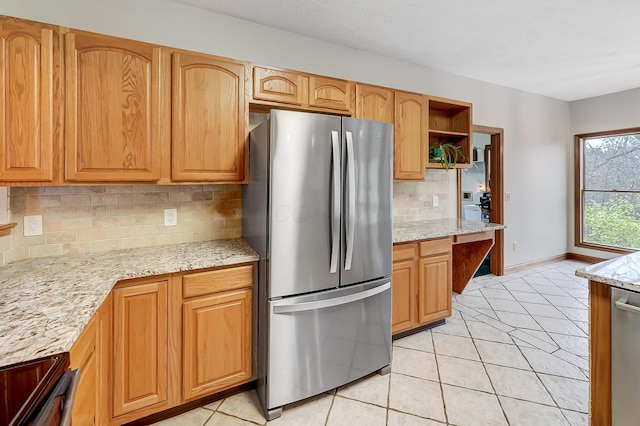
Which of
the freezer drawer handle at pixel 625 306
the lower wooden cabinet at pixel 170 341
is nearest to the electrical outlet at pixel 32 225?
the lower wooden cabinet at pixel 170 341

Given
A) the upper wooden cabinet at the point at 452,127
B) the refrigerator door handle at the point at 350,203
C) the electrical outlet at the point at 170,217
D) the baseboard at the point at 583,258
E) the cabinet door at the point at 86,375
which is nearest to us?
the cabinet door at the point at 86,375

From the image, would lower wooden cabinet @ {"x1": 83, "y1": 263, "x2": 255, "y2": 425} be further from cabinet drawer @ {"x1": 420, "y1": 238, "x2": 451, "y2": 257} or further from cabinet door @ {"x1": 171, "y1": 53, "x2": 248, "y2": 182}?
cabinet drawer @ {"x1": 420, "y1": 238, "x2": 451, "y2": 257}

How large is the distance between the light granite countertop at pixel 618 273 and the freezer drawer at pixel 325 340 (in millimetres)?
1107

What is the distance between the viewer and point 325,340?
188 centimetres

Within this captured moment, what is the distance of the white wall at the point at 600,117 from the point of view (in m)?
4.40

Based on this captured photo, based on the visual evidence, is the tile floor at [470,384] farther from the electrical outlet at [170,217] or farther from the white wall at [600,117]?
the white wall at [600,117]

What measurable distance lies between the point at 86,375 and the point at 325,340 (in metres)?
1.18

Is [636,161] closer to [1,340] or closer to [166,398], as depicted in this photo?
[166,398]

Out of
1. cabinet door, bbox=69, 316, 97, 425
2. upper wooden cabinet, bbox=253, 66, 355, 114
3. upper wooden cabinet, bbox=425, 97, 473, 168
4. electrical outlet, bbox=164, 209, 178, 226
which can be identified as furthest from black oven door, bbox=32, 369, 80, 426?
upper wooden cabinet, bbox=425, 97, 473, 168

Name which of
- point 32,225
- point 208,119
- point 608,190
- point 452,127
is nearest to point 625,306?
point 208,119

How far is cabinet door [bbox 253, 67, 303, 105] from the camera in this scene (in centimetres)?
211

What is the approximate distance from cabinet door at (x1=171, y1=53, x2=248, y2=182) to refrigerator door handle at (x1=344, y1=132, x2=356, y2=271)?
0.73 meters

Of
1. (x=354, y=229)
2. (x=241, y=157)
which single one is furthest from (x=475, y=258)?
(x=241, y=157)

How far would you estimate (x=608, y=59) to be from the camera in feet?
11.0
